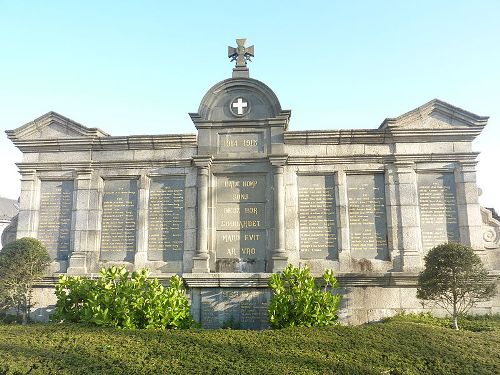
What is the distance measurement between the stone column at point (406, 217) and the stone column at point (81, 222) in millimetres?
10252

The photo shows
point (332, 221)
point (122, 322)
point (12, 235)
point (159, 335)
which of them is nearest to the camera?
point (159, 335)

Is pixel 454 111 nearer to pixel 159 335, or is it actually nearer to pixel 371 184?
pixel 371 184

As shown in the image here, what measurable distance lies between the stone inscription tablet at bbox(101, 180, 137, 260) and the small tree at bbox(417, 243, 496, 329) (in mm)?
9517

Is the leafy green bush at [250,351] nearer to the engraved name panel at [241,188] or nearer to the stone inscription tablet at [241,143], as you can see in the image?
the engraved name panel at [241,188]

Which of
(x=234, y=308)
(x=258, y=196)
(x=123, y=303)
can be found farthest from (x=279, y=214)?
(x=123, y=303)

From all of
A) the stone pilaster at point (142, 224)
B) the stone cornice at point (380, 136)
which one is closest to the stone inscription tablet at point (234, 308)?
the stone pilaster at point (142, 224)

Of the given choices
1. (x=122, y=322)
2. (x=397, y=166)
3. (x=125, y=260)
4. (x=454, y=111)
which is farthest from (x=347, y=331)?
(x=454, y=111)

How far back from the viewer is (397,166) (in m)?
16.8

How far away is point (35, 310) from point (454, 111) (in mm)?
15563

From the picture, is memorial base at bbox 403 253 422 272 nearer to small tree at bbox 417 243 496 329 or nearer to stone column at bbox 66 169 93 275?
small tree at bbox 417 243 496 329

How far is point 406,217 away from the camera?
1630 cm

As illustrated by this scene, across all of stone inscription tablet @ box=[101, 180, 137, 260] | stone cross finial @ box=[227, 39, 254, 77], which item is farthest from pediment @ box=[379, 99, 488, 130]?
stone inscription tablet @ box=[101, 180, 137, 260]

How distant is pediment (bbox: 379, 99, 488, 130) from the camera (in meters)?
17.0

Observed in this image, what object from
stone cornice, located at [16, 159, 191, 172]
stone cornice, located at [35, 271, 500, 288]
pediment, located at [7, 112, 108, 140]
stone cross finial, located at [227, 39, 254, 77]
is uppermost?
stone cross finial, located at [227, 39, 254, 77]
